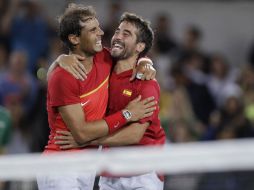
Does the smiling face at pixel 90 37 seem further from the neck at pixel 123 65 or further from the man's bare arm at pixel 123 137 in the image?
the man's bare arm at pixel 123 137

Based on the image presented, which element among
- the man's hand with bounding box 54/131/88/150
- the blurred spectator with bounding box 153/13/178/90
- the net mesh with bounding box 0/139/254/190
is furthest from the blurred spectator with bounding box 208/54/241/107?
the man's hand with bounding box 54/131/88/150

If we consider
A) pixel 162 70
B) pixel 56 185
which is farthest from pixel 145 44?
pixel 162 70

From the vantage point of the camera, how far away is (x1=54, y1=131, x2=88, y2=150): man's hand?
7.88 meters

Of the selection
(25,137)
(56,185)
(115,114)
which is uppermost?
(115,114)

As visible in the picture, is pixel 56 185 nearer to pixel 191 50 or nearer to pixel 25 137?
pixel 25 137

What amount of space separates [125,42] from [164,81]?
6.09 m

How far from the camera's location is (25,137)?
12898 millimetres

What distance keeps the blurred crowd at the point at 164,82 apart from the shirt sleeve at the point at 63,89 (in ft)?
12.5

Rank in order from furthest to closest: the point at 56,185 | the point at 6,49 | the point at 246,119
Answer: the point at 6,49
the point at 246,119
the point at 56,185

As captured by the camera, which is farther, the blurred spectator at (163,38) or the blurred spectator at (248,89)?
the blurred spectator at (163,38)

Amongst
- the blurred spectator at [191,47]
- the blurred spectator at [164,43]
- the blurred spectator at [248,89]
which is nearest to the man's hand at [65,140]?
the blurred spectator at [248,89]

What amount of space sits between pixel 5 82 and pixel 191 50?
306cm

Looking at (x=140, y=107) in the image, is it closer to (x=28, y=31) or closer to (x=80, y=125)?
(x=80, y=125)

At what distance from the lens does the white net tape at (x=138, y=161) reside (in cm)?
771
